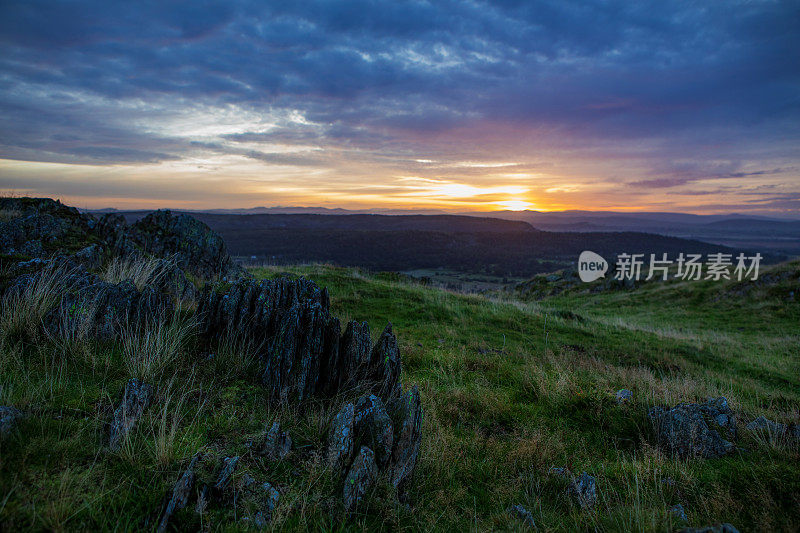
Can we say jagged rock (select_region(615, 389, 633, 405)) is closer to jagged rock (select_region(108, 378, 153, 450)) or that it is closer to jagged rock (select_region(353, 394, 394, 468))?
jagged rock (select_region(353, 394, 394, 468))

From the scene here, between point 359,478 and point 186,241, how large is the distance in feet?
50.6

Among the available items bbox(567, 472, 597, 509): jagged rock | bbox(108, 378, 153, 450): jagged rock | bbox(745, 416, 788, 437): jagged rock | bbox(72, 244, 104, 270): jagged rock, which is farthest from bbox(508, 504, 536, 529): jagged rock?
bbox(72, 244, 104, 270): jagged rock

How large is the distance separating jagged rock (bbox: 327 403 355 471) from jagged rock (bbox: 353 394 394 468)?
0.36ft

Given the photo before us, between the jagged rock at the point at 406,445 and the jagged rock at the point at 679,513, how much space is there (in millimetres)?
2322

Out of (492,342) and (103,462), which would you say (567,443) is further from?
(492,342)

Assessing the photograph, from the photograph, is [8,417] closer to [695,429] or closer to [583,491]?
[583,491]

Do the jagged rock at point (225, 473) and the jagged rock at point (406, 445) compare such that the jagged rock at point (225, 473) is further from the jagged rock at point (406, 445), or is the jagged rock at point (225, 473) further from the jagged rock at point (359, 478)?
the jagged rock at point (406, 445)

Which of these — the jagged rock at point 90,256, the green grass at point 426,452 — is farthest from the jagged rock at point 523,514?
the jagged rock at point 90,256

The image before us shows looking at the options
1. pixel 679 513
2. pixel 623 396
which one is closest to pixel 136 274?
pixel 679 513

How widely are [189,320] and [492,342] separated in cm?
841

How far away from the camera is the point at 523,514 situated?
11.1ft

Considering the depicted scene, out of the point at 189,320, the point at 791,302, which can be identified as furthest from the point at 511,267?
the point at 189,320

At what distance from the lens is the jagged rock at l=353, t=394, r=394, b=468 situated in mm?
3492

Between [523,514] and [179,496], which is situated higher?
[179,496]
